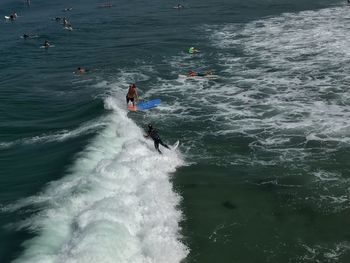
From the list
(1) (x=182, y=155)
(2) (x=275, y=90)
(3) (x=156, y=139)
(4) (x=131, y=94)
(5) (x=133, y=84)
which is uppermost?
(5) (x=133, y=84)

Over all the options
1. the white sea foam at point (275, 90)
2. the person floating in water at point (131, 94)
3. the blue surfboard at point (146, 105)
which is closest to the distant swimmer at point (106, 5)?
the white sea foam at point (275, 90)

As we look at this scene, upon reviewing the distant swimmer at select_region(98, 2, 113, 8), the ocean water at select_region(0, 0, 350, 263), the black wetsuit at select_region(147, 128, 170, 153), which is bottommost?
the ocean water at select_region(0, 0, 350, 263)

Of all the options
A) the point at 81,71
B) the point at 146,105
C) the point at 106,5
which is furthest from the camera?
the point at 106,5

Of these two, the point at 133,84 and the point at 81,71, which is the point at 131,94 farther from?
the point at 81,71

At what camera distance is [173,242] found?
656 inches

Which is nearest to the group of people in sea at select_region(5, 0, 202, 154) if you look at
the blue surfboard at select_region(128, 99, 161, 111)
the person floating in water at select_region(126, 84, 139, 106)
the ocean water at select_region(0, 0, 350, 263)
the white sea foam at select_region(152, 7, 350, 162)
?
the person floating in water at select_region(126, 84, 139, 106)

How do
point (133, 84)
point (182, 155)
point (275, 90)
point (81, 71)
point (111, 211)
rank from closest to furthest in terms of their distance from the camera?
Result: point (111, 211), point (182, 155), point (133, 84), point (275, 90), point (81, 71)

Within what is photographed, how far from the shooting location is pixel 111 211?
18.2 metres

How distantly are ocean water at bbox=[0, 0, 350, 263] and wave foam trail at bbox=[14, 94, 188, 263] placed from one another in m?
0.06

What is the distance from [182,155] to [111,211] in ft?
21.8

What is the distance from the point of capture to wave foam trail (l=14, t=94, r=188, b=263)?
15.9 meters

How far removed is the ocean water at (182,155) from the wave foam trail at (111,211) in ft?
0.21

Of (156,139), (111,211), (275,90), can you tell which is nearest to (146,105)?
(156,139)

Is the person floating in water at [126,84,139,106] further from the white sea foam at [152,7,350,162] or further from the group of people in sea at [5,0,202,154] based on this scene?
the white sea foam at [152,7,350,162]
